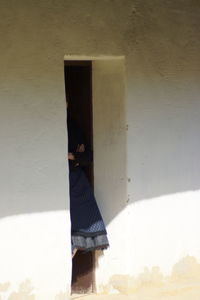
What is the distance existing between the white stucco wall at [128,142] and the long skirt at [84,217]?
13cm

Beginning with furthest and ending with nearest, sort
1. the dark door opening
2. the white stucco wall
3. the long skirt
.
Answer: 1. the dark door opening
2. the long skirt
3. the white stucco wall

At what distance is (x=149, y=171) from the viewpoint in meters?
5.22

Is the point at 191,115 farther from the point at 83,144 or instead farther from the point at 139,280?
the point at 139,280

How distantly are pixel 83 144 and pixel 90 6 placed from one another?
1239 mm

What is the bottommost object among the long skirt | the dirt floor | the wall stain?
the dirt floor

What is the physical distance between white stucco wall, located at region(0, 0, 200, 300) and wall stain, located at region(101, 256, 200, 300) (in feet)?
0.03

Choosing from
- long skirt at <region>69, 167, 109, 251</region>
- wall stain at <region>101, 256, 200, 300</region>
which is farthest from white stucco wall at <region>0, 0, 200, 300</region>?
long skirt at <region>69, 167, 109, 251</region>

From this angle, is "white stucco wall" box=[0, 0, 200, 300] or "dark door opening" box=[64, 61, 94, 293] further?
"dark door opening" box=[64, 61, 94, 293]

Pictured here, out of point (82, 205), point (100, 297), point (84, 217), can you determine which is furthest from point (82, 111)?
point (100, 297)

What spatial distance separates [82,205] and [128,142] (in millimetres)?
695

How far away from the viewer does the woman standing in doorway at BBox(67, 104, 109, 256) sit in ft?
16.6

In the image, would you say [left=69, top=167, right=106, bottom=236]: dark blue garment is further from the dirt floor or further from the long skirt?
the dirt floor

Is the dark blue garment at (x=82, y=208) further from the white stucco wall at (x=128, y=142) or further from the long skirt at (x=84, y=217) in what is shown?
the white stucco wall at (x=128, y=142)

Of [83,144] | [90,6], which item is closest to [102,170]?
[83,144]
